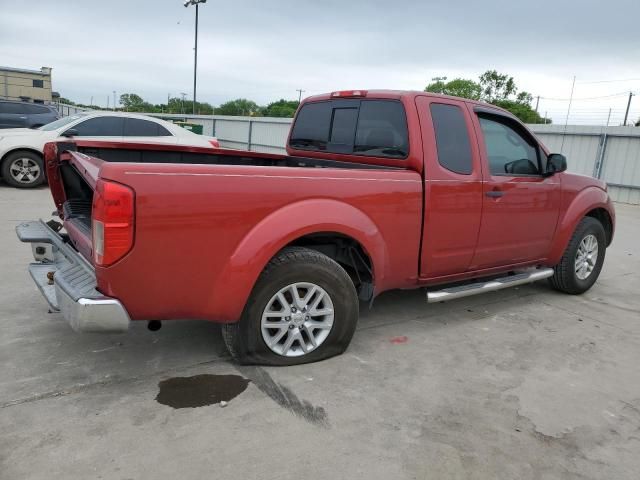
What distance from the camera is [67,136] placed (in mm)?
9609

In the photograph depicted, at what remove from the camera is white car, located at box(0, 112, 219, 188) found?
9.86 metres

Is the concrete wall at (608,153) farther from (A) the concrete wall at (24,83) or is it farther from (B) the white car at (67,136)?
(A) the concrete wall at (24,83)

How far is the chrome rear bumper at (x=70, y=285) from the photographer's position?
271 centimetres

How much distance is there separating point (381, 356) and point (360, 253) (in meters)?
0.73

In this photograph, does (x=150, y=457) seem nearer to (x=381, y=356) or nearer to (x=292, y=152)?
(x=381, y=356)

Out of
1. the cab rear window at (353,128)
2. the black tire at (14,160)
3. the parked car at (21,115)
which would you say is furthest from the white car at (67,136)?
the cab rear window at (353,128)

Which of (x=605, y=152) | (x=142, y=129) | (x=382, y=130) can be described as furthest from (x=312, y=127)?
(x=605, y=152)

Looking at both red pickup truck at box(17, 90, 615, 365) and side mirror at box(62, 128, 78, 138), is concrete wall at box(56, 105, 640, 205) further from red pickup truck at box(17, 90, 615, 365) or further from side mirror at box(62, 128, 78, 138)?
side mirror at box(62, 128, 78, 138)

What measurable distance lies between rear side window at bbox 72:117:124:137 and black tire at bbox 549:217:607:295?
836 centimetres

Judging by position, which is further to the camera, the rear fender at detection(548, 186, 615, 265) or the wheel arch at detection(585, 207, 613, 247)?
the wheel arch at detection(585, 207, 613, 247)

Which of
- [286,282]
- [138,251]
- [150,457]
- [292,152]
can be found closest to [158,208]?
[138,251]

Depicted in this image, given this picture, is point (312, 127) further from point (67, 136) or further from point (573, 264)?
point (67, 136)

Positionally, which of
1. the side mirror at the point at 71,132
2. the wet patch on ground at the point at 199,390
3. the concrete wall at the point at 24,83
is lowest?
the wet patch on ground at the point at 199,390

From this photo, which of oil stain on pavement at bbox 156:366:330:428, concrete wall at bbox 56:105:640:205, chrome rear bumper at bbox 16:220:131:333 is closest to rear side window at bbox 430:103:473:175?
oil stain on pavement at bbox 156:366:330:428
